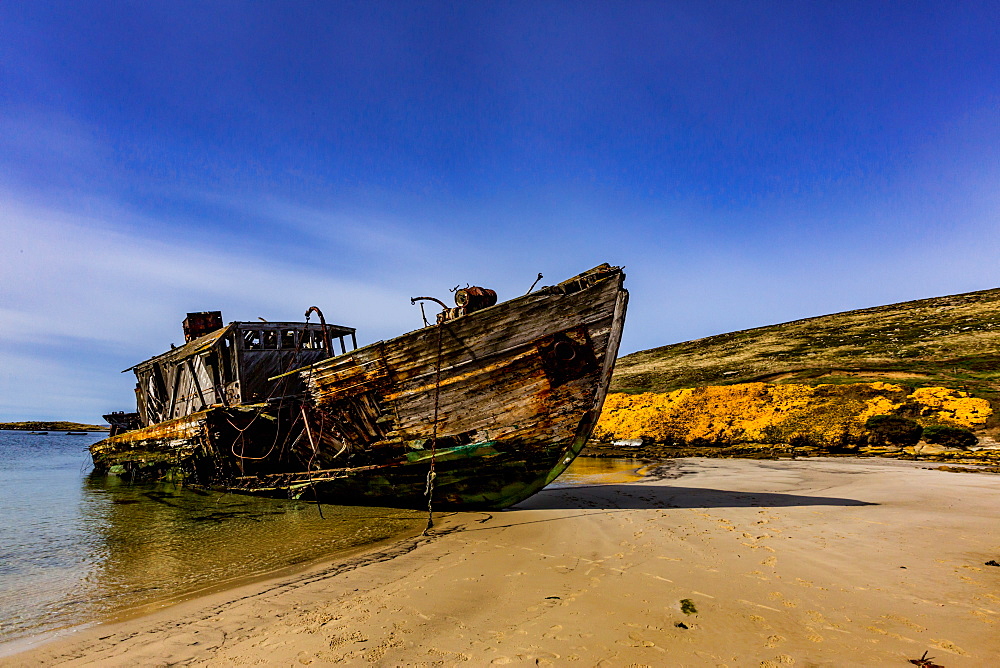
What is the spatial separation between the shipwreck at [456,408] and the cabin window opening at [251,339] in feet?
8.06

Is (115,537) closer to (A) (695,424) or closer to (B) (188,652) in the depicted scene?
(B) (188,652)

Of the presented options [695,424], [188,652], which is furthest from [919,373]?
[188,652]

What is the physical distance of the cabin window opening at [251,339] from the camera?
50.2 feet

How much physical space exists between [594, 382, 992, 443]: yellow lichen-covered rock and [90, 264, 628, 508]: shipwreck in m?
14.5

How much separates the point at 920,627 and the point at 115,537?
12577mm

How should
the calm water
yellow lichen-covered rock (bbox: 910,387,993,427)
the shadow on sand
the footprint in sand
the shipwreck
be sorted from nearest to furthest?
the footprint in sand → the calm water → the shadow on sand → the shipwreck → yellow lichen-covered rock (bbox: 910,387,993,427)

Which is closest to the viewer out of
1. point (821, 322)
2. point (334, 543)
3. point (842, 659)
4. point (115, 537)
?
point (842, 659)

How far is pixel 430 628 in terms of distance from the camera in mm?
4324

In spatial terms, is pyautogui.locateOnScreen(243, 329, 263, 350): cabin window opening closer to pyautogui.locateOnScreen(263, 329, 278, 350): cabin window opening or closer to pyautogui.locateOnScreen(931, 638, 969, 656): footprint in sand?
pyautogui.locateOnScreen(263, 329, 278, 350): cabin window opening

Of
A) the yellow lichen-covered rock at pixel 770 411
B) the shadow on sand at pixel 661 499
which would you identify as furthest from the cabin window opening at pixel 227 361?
the yellow lichen-covered rock at pixel 770 411

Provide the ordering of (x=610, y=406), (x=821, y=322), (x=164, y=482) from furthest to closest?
1. (x=821, y=322)
2. (x=610, y=406)
3. (x=164, y=482)

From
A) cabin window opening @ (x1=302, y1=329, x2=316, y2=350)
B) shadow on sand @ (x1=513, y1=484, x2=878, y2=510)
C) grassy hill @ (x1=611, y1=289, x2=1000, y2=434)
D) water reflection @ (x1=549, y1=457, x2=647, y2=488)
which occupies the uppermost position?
cabin window opening @ (x1=302, y1=329, x2=316, y2=350)

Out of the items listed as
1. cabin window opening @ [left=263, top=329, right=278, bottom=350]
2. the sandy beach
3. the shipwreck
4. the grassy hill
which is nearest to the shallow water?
the shipwreck

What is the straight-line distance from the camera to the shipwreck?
9586mm
